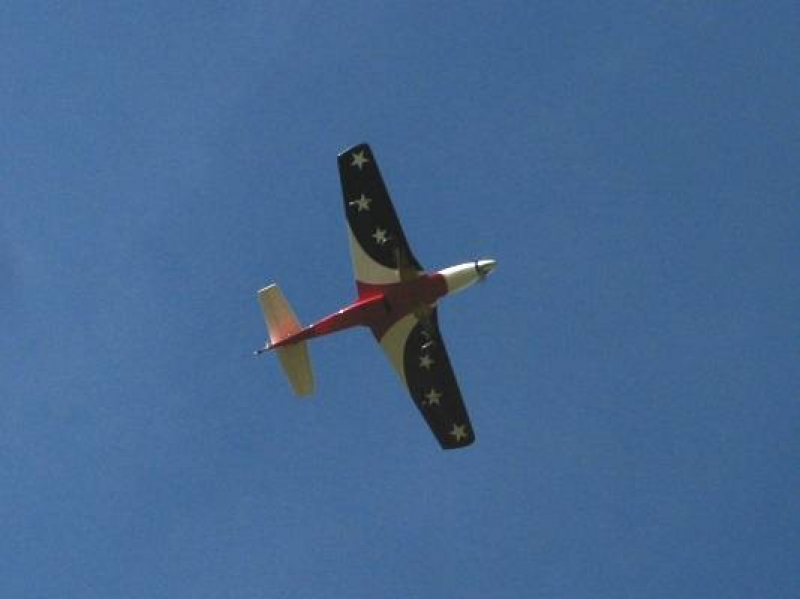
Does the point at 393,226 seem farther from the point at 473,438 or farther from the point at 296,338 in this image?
the point at 473,438

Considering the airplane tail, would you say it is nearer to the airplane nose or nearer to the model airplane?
the model airplane

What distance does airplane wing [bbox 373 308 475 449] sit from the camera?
6128cm

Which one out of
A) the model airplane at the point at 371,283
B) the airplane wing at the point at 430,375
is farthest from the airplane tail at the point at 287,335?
the airplane wing at the point at 430,375

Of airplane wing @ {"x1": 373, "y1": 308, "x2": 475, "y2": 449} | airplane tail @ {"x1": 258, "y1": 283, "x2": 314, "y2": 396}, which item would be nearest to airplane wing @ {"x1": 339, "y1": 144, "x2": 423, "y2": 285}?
airplane wing @ {"x1": 373, "y1": 308, "x2": 475, "y2": 449}

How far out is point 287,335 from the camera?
59781mm

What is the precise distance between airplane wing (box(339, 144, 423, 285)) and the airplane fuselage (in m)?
0.52

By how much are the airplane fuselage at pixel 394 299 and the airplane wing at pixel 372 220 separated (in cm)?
52

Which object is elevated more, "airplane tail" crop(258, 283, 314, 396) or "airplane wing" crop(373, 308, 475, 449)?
"airplane tail" crop(258, 283, 314, 396)

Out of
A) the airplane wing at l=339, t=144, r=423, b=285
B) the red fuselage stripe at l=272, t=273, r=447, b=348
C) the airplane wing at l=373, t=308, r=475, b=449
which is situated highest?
the airplane wing at l=339, t=144, r=423, b=285

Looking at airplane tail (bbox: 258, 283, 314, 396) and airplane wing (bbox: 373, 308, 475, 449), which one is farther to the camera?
airplane wing (bbox: 373, 308, 475, 449)

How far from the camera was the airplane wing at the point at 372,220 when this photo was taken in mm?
59375

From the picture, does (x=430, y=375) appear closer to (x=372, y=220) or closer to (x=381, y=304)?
(x=381, y=304)

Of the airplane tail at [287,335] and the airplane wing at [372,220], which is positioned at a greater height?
the airplane wing at [372,220]

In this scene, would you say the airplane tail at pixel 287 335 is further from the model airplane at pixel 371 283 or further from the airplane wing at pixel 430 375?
the airplane wing at pixel 430 375
